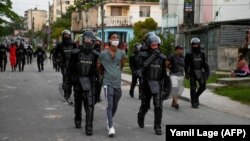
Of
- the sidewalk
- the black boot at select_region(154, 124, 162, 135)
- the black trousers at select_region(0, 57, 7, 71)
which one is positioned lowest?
the sidewalk

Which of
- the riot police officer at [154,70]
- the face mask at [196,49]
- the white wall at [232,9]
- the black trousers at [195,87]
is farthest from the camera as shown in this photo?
the white wall at [232,9]

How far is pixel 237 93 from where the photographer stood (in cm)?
1850

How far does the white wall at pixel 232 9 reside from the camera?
30672mm

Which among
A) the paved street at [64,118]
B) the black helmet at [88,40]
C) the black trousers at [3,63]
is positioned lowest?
the paved street at [64,118]

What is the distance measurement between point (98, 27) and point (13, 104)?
48.1 metres

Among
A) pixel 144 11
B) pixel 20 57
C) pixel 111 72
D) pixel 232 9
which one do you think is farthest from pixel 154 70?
pixel 144 11

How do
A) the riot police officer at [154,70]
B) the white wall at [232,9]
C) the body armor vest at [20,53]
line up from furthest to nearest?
1. the body armor vest at [20,53]
2. the white wall at [232,9]
3. the riot police officer at [154,70]

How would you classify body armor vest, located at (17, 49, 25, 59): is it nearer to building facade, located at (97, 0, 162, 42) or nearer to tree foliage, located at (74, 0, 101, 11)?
building facade, located at (97, 0, 162, 42)

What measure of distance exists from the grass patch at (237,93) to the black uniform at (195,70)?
6.62 ft

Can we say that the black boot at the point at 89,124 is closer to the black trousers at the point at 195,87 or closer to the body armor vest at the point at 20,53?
the black trousers at the point at 195,87

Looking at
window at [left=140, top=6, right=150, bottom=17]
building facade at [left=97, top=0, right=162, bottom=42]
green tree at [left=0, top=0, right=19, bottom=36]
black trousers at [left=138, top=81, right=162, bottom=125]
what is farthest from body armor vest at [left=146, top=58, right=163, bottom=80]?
window at [left=140, top=6, right=150, bottom=17]

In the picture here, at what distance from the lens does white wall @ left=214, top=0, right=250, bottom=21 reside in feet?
101

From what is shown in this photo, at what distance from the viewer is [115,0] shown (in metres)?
61.3

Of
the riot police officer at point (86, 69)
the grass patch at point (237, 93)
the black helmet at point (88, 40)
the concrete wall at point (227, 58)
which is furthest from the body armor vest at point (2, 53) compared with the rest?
the black helmet at point (88, 40)
